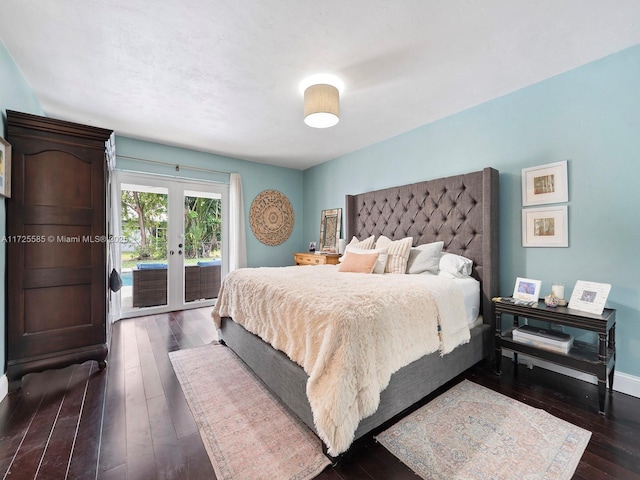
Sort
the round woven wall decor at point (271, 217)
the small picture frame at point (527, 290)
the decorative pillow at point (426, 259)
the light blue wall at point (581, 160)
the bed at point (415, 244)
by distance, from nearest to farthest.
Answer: the bed at point (415, 244)
the light blue wall at point (581, 160)
the small picture frame at point (527, 290)
the decorative pillow at point (426, 259)
the round woven wall decor at point (271, 217)

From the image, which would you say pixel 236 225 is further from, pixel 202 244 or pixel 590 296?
pixel 590 296

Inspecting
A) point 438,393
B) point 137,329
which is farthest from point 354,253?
point 137,329

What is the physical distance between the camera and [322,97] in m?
2.32

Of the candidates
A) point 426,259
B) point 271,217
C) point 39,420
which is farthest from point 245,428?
point 271,217

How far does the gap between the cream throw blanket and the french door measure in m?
2.59

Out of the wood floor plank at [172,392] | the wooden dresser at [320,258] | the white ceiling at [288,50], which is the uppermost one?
the white ceiling at [288,50]

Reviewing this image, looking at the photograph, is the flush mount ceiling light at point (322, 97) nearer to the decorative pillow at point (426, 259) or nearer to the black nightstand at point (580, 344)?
the decorative pillow at point (426, 259)

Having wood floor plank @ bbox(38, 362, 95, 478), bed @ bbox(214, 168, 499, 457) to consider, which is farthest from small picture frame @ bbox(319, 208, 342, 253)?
wood floor plank @ bbox(38, 362, 95, 478)

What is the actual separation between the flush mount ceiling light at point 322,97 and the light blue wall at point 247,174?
2.71m

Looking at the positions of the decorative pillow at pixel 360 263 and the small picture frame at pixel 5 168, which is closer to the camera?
the small picture frame at pixel 5 168

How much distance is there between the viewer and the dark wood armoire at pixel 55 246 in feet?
6.85

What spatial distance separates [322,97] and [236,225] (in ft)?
9.81

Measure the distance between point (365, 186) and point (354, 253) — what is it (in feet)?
5.10

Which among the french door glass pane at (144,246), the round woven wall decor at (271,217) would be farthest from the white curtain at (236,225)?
the french door glass pane at (144,246)
